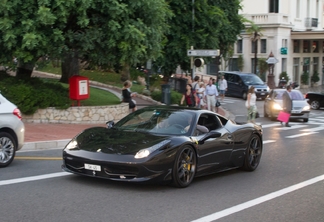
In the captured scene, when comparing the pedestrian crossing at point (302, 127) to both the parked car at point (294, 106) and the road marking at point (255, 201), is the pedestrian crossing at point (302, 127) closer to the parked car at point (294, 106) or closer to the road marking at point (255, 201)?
the parked car at point (294, 106)

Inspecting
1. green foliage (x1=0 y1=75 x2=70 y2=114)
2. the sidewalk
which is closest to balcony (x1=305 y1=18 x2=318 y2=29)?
green foliage (x1=0 y1=75 x2=70 y2=114)

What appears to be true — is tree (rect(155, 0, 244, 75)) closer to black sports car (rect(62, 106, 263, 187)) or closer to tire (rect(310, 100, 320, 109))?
tire (rect(310, 100, 320, 109))

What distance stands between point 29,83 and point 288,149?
903 cm

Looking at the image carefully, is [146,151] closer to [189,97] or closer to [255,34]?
[189,97]

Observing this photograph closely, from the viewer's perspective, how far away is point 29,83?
18.8 meters

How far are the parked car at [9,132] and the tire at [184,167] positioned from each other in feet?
11.3

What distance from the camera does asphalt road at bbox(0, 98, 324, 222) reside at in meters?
7.12

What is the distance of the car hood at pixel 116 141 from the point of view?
27.8ft

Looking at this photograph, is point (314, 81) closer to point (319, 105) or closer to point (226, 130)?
point (319, 105)

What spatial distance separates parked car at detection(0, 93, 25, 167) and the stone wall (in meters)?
7.33

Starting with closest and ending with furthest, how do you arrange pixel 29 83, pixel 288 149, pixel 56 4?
1. pixel 288 149
2. pixel 56 4
3. pixel 29 83

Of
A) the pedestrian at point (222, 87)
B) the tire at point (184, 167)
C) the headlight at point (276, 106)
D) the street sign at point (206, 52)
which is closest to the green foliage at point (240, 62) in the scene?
the pedestrian at point (222, 87)

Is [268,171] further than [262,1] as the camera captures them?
No

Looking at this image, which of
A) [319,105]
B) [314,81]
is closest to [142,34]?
[319,105]
